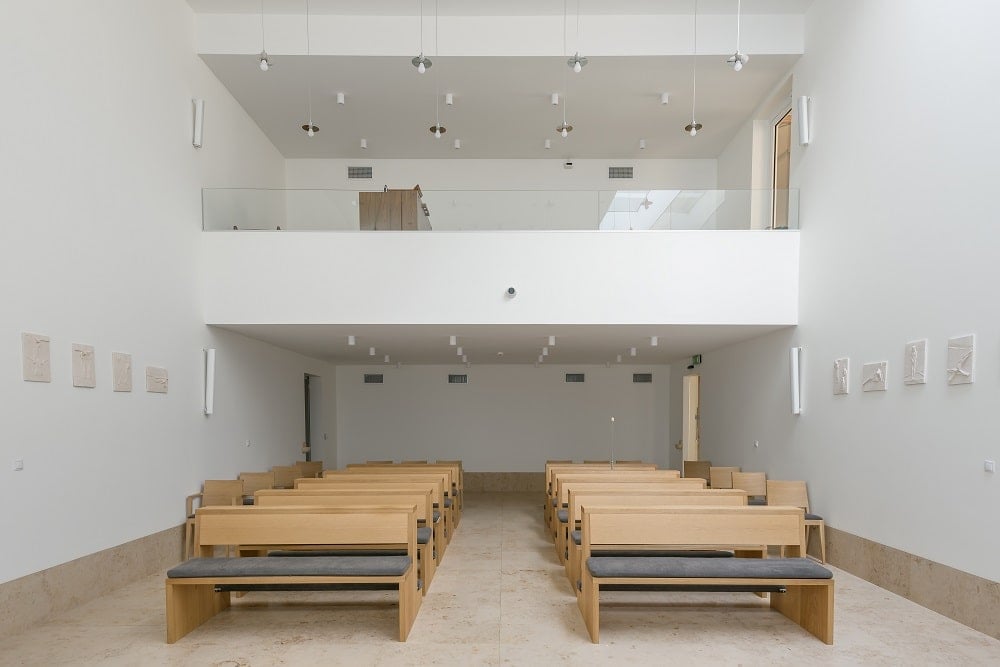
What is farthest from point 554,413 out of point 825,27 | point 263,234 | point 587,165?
point 825,27

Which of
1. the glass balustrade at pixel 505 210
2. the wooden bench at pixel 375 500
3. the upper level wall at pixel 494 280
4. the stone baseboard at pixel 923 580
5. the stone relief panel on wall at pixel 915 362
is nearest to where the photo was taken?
the stone baseboard at pixel 923 580

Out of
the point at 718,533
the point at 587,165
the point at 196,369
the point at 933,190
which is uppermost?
the point at 587,165

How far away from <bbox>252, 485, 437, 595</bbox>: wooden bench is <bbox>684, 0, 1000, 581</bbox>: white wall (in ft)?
12.5

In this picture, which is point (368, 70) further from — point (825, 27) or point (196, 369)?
point (825, 27)

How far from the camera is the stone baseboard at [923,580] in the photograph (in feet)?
14.2

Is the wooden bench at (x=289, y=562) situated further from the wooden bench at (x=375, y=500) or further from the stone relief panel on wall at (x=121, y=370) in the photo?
the stone relief panel on wall at (x=121, y=370)

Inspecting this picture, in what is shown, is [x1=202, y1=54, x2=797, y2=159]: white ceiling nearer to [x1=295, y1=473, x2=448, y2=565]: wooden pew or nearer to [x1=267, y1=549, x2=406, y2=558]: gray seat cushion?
[x1=295, y1=473, x2=448, y2=565]: wooden pew

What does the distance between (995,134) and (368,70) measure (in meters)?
6.69

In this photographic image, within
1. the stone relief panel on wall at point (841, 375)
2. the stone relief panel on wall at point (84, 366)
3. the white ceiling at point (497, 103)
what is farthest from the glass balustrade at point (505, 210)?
the stone relief panel on wall at point (84, 366)

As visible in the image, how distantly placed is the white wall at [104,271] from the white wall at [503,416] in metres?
5.12

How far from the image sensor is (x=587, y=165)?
11766 mm

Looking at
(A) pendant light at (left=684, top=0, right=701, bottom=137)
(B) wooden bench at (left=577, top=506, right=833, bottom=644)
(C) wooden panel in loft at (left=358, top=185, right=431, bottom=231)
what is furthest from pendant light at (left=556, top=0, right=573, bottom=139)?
(B) wooden bench at (left=577, top=506, right=833, bottom=644)

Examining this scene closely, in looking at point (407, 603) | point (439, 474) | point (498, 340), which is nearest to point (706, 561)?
point (407, 603)

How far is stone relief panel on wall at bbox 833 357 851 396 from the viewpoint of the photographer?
633cm
